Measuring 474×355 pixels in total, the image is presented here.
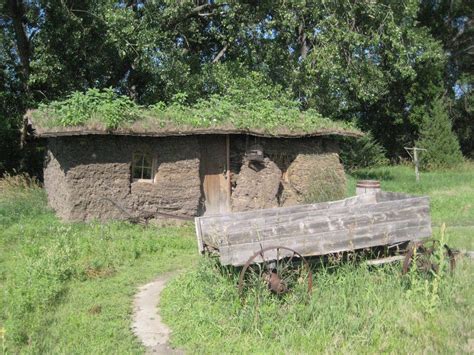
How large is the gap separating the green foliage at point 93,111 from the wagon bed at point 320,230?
575cm

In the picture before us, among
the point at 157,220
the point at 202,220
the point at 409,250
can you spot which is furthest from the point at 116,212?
the point at 409,250

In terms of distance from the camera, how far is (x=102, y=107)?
12039mm

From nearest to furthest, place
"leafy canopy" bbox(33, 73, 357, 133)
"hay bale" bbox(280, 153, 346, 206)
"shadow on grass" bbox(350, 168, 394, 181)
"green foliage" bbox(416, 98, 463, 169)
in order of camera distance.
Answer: "leafy canopy" bbox(33, 73, 357, 133)
"hay bale" bbox(280, 153, 346, 206)
"shadow on grass" bbox(350, 168, 394, 181)
"green foliage" bbox(416, 98, 463, 169)

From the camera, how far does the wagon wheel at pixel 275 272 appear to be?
5.88 m

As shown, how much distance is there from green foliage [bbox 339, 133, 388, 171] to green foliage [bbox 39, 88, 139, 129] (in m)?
15.9

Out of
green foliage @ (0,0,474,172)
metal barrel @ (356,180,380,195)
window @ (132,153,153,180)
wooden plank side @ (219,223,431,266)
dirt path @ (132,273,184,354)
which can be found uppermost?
green foliage @ (0,0,474,172)

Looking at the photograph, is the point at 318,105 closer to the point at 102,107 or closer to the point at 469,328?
the point at 102,107

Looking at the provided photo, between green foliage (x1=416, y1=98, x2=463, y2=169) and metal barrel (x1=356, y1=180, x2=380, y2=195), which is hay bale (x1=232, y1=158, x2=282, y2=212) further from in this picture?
green foliage (x1=416, y1=98, x2=463, y2=169)

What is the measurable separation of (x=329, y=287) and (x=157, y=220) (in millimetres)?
7220

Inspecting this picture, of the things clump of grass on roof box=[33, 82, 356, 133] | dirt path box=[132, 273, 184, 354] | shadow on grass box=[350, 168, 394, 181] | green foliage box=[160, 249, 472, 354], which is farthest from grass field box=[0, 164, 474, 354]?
shadow on grass box=[350, 168, 394, 181]

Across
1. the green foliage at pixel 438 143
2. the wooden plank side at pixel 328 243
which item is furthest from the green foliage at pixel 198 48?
the wooden plank side at pixel 328 243

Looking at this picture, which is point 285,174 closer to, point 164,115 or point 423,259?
point 164,115

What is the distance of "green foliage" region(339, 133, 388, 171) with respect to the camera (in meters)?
26.4

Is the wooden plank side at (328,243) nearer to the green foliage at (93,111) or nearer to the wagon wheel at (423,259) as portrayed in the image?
the wagon wheel at (423,259)
